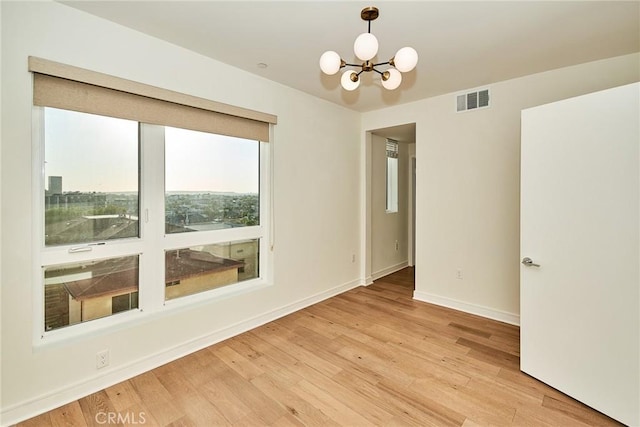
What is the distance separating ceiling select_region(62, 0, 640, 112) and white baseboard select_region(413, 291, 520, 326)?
262cm

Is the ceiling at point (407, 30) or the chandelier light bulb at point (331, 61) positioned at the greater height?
the ceiling at point (407, 30)

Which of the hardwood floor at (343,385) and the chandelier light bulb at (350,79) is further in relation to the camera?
the chandelier light bulb at (350,79)

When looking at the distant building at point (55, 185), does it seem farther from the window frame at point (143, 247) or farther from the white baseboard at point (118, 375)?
the white baseboard at point (118, 375)

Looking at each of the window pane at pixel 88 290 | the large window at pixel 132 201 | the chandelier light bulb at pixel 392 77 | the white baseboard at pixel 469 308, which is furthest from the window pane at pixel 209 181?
the white baseboard at pixel 469 308

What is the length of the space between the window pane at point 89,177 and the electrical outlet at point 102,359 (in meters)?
0.83

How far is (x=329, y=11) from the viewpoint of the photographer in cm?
202

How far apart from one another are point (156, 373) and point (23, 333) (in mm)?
904

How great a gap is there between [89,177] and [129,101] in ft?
2.12

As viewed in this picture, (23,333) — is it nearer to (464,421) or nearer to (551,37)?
(464,421)

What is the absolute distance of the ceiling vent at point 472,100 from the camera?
11.1 feet

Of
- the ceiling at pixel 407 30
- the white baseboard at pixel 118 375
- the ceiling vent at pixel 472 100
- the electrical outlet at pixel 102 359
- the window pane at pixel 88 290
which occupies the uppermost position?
the ceiling at pixel 407 30

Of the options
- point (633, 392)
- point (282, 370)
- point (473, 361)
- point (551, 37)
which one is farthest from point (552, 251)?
point (282, 370)

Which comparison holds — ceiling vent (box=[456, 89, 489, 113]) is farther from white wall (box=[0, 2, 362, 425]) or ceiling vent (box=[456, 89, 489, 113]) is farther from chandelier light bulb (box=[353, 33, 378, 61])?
chandelier light bulb (box=[353, 33, 378, 61])

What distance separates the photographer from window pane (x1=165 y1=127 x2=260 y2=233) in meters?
2.63
